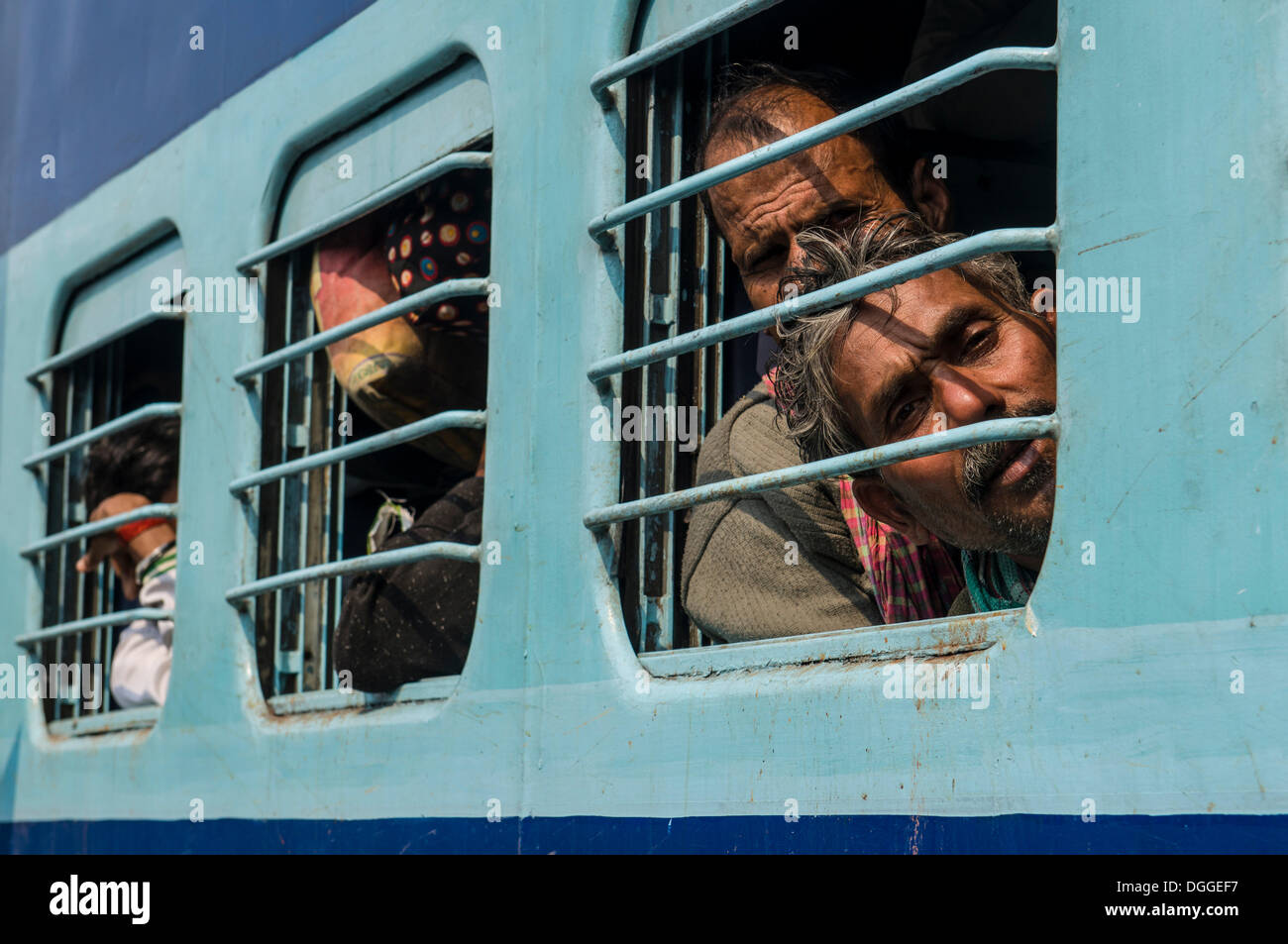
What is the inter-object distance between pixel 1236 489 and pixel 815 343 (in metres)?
0.67

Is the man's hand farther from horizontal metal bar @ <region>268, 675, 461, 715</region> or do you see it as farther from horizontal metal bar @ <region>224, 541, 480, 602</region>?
horizontal metal bar @ <region>224, 541, 480, 602</region>

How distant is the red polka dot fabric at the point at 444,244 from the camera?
269cm

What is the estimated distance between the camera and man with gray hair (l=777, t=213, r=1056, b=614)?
5.35ft

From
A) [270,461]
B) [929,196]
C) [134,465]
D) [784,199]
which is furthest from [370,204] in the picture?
[134,465]

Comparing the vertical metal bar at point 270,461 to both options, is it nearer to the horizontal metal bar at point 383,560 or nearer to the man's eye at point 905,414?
the horizontal metal bar at point 383,560

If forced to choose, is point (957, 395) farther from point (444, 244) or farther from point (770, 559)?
point (444, 244)

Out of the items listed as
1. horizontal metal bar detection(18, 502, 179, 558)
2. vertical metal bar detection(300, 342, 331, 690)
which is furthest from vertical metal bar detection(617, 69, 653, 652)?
horizontal metal bar detection(18, 502, 179, 558)

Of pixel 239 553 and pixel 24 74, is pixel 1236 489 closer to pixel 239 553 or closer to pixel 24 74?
pixel 239 553

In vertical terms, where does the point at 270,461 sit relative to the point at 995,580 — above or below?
above

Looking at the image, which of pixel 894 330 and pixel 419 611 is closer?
pixel 894 330

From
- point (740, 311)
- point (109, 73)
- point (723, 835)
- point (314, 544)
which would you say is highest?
point (109, 73)

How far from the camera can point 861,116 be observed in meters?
1.60

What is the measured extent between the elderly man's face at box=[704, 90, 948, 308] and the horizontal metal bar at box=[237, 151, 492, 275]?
0.34m

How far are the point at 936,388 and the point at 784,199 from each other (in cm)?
57
